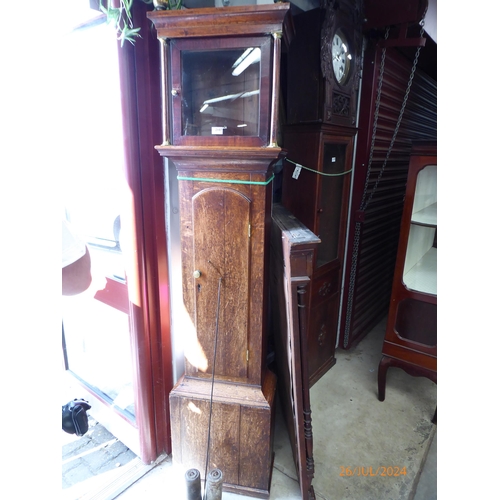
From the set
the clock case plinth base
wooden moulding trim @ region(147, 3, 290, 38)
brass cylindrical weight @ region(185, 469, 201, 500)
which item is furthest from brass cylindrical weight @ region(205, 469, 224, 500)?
wooden moulding trim @ region(147, 3, 290, 38)

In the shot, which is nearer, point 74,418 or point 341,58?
point 74,418

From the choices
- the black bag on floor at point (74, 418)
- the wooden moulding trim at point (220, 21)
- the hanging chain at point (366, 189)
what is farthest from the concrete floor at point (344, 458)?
the wooden moulding trim at point (220, 21)

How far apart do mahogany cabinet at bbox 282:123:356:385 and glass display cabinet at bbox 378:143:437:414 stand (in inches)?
15.6

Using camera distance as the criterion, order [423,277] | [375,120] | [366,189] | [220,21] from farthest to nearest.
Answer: [366,189], [375,120], [423,277], [220,21]

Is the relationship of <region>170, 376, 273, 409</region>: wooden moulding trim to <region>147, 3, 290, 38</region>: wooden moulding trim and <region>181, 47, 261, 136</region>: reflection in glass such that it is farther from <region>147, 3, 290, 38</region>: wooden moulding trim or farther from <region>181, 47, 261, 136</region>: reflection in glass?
<region>147, 3, 290, 38</region>: wooden moulding trim

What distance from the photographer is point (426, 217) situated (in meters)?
1.87

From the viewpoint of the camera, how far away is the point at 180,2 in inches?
45.8

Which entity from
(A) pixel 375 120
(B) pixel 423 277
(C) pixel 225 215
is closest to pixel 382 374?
(B) pixel 423 277

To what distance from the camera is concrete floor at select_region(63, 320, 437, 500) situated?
1495 millimetres

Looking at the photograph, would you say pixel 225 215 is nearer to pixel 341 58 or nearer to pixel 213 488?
pixel 213 488

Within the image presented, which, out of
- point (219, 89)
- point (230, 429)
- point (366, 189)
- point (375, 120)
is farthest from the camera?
point (366, 189)

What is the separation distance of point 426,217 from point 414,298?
→ 451 mm

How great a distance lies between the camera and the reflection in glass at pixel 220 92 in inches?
46.1
